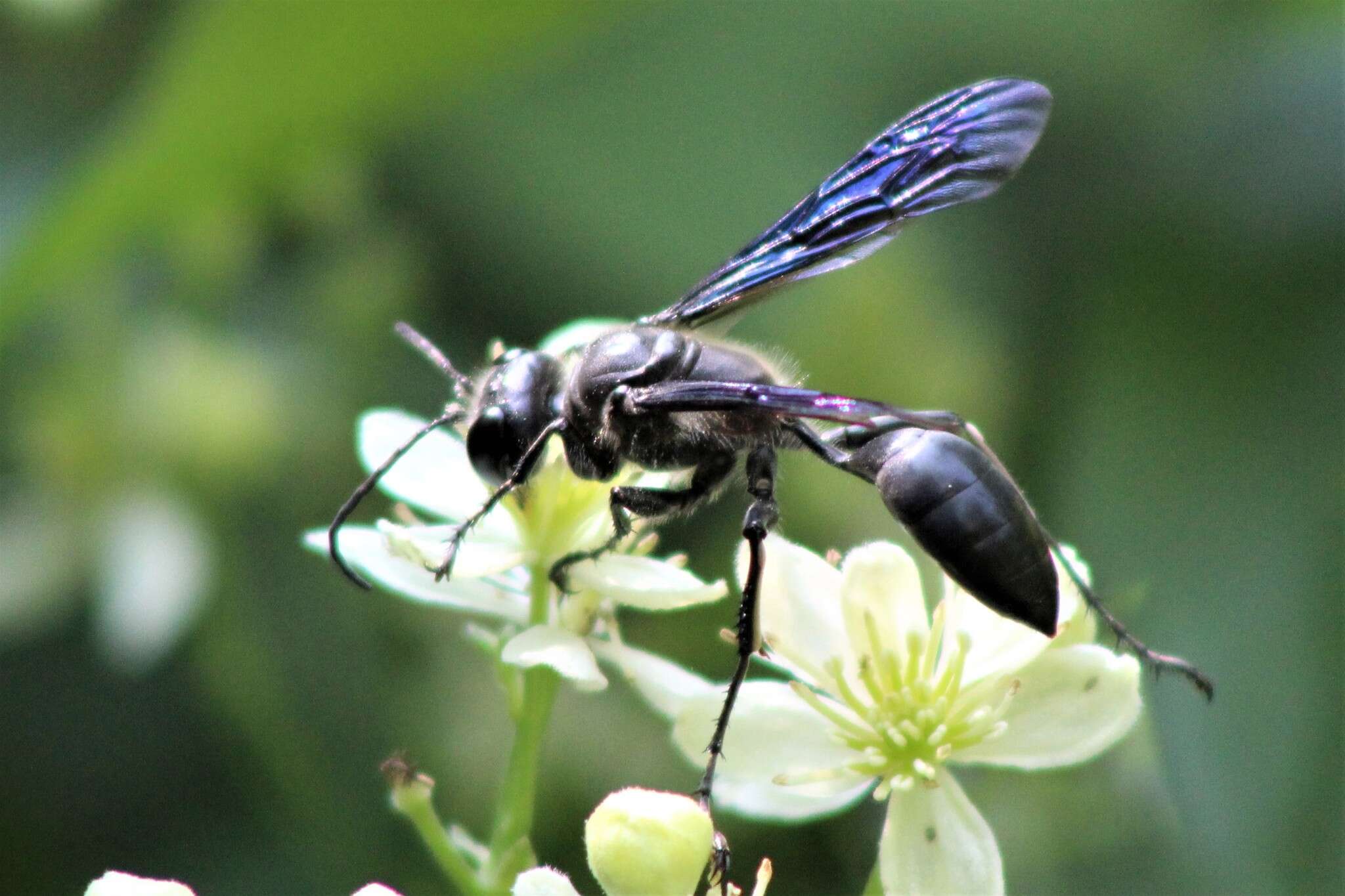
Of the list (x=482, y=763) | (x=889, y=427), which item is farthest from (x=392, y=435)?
(x=482, y=763)

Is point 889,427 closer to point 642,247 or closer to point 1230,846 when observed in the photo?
point 1230,846

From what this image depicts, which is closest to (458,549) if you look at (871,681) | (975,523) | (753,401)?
(753,401)

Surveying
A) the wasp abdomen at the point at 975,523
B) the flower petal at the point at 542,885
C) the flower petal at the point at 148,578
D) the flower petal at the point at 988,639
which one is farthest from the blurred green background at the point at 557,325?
the flower petal at the point at 542,885

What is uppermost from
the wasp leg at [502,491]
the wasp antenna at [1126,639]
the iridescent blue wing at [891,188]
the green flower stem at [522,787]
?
the wasp leg at [502,491]

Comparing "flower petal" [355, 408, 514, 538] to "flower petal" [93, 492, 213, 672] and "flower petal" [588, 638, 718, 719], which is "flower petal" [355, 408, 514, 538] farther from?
"flower petal" [93, 492, 213, 672]

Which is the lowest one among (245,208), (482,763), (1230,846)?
(1230,846)

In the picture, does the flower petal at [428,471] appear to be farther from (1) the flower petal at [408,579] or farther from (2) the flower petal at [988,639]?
(2) the flower petal at [988,639]

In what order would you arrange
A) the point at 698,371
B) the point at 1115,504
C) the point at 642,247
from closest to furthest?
the point at 698,371 < the point at 1115,504 < the point at 642,247
